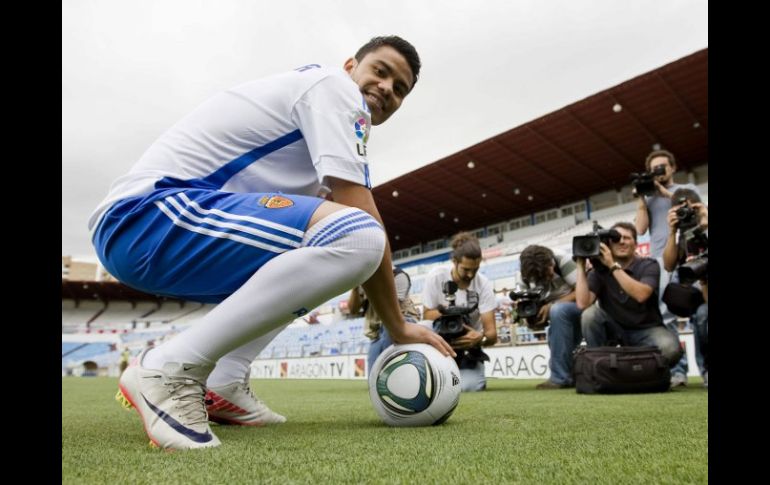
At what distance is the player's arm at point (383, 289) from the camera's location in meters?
1.58

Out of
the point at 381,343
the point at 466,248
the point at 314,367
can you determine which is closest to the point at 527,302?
the point at 466,248

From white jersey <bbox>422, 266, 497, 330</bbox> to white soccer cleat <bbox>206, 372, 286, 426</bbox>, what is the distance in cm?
305

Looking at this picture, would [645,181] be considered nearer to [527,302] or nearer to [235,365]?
[527,302]

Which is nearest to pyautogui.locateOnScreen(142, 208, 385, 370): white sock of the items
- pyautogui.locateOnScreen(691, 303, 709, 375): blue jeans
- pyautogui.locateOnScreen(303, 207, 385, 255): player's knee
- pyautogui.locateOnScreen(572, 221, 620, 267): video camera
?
pyautogui.locateOnScreen(303, 207, 385, 255): player's knee

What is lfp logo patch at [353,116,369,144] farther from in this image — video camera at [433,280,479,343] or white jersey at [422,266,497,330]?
white jersey at [422,266,497,330]

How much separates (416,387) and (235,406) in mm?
697

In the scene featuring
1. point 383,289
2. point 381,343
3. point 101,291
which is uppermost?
point 383,289

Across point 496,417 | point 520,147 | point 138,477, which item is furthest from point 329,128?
point 520,147

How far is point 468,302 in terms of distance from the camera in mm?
4949

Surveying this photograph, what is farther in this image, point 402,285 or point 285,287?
point 402,285

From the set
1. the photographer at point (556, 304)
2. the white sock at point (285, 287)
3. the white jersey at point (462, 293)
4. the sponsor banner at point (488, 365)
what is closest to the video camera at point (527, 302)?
the photographer at point (556, 304)

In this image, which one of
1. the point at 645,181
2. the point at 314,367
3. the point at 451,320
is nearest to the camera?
the point at 451,320
